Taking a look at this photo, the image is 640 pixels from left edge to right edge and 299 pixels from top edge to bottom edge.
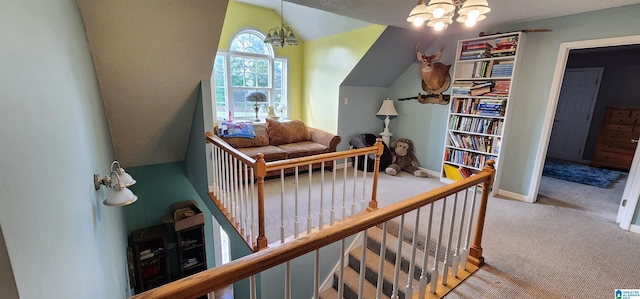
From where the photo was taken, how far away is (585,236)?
257 cm

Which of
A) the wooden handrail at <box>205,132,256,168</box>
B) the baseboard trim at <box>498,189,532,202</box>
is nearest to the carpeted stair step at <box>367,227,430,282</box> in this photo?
the wooden handrail at <box>205,132,256,168</box>

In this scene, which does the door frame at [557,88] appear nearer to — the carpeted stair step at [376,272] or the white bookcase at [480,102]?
the white bookcase at [480,102]

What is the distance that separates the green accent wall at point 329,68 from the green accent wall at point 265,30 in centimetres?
13

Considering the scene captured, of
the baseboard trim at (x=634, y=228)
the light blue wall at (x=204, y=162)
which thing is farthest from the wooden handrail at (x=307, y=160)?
the baseboard trim at (x=634, y=228)

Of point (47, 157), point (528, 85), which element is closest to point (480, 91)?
point (528, 85)

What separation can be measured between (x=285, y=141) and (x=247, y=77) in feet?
4.54

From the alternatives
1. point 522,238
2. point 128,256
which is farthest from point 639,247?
point 128,256

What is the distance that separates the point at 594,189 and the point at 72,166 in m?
5.72

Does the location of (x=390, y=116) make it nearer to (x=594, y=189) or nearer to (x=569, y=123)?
(x=594, y=189)

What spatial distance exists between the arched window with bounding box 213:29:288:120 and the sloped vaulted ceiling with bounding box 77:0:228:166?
5.08 feet

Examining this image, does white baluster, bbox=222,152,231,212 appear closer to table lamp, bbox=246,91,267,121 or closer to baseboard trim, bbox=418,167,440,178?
table lamp, bbox=246,91,267,121

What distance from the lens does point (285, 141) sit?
14.7 ft

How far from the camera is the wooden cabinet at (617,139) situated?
4773mm

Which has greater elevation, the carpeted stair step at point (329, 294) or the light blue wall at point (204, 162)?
the light blue wall at point (204, 162)
